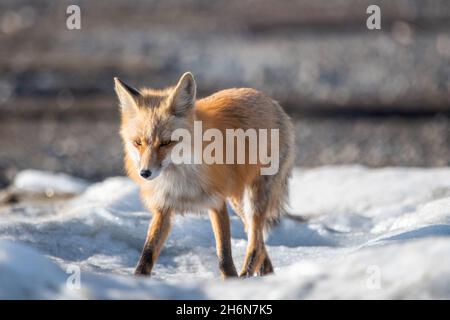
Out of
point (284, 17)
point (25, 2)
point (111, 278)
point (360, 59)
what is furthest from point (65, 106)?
point (111, 278)

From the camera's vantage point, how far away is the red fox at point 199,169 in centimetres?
441

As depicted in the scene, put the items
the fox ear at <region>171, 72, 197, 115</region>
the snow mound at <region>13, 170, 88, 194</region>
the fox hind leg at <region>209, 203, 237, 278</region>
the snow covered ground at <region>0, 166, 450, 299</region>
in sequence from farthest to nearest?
the snow mound at <region>13, 170, 88, 194</region> < the fox hind leg at <region>209, 203, 237, 278</region> < the fox ear at <region>171, 72, 197, 115</region> < the snow covered ground at <region>0, 166, 450, 299</region>

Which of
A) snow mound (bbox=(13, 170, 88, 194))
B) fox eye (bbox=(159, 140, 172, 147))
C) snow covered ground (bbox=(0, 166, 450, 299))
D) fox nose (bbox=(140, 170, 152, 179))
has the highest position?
fox eye (bbox=(159, 140, 172, 147))

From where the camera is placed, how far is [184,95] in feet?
14.9

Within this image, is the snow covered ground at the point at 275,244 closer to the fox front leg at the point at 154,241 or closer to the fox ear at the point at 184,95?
the fox front leg at the point at 154,241

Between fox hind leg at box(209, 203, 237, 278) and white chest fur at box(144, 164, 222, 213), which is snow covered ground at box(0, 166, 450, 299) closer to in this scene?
fox hind leg at box(209, 203, 237, 278)

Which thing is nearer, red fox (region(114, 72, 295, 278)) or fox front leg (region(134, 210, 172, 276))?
red fox (region(114, 72, 295, 278))

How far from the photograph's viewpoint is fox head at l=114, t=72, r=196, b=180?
14.1 feet

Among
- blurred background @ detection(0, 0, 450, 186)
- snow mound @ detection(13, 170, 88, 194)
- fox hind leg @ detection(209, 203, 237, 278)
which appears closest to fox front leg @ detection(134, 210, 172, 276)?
fox hind leg @ detection(209, 203, 237, 278)

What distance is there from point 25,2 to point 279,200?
15.3m

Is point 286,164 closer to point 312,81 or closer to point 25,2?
point 312,81

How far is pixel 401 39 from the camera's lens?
49.1 feet

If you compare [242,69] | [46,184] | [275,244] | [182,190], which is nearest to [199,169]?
[182,190]
